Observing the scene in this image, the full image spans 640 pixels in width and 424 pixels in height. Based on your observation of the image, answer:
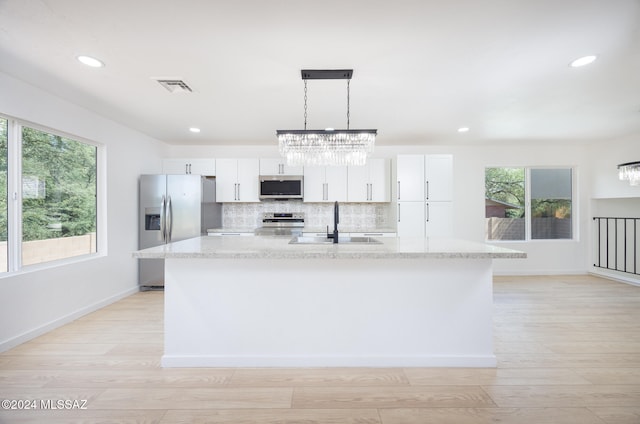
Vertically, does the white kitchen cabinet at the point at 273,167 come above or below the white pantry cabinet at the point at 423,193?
above

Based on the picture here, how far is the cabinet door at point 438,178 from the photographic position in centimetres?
487

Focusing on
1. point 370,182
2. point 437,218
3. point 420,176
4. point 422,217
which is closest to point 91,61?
point 370,182

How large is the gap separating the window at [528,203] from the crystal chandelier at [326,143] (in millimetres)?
3822

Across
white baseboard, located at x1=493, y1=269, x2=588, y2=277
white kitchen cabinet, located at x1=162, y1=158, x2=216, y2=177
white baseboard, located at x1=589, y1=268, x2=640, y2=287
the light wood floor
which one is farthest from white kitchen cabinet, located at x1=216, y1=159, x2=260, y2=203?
white baseboard, located at x1=589, y1=268, x2=640, y2=287

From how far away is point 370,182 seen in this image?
5.10m

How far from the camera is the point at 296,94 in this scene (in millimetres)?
3045

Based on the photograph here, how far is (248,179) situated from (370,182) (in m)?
1.99

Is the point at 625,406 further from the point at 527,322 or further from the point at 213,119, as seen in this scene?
the point at 213,119

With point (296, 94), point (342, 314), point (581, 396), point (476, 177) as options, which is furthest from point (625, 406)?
point (476, 177)

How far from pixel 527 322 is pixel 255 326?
2788 mm

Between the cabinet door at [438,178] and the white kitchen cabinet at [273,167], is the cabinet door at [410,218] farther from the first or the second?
the white kitchen cabinet at [273,167]

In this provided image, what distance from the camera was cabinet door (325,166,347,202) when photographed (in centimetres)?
508

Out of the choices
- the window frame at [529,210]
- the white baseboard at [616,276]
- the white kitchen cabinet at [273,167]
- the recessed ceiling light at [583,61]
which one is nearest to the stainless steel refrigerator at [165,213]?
the white kitchen cabinet at [273,167]

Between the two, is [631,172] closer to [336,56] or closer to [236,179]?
[336,56]
